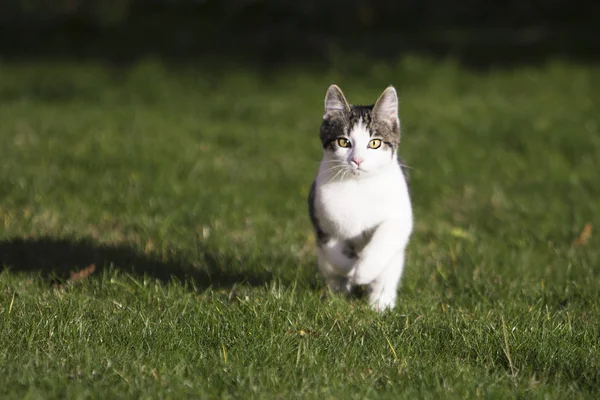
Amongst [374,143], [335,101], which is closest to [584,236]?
[374,143]

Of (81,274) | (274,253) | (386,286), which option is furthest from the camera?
(274,253)

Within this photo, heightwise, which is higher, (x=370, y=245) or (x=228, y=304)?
(x=370, y=245)

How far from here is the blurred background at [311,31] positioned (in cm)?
1412

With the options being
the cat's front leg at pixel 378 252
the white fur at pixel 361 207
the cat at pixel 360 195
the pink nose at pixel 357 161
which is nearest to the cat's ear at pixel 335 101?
the cat at pixel 360 195

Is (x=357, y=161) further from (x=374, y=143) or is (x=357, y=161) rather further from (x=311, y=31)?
(x=311, y=31)

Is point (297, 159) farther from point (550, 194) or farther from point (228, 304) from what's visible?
point (228, 304)

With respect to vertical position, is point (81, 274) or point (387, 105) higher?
point (387, 105)

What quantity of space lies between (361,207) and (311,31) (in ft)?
41.3

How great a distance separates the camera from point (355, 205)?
4.01 m

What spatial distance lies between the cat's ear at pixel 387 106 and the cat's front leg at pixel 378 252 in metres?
0.58

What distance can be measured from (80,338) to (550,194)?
4.95 metres

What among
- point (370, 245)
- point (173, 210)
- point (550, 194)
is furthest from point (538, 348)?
point (550, 194)

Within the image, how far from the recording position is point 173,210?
6.20 metres

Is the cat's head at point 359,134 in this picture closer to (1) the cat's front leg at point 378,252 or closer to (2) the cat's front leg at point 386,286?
(1) the cat's front leg at point 378,252
